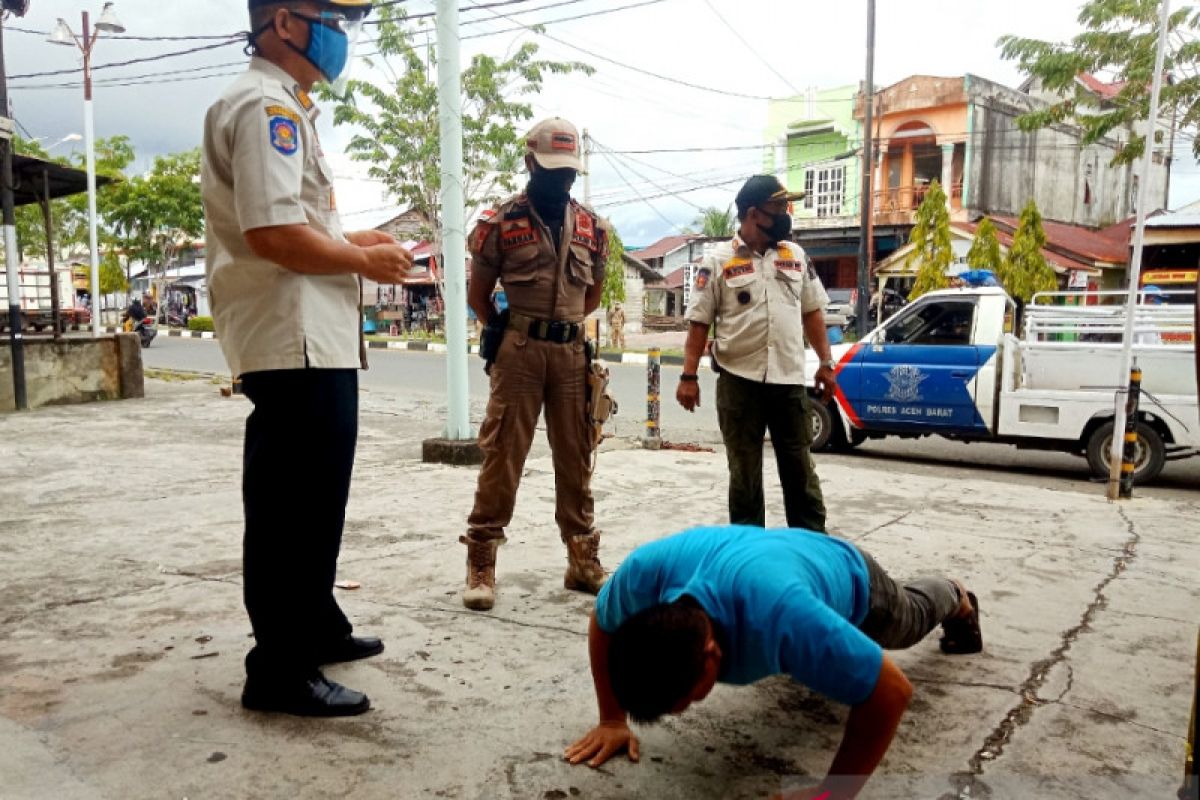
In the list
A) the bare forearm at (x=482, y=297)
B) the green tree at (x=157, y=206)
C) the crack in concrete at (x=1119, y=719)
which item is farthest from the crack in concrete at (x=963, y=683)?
the green tree at (x=157, y=206)

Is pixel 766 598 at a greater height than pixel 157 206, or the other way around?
pixel 157 206

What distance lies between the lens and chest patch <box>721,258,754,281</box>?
3816mm

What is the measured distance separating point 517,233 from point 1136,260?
383 cm

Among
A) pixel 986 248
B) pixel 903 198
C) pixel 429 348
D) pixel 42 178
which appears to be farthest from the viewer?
pixel 903 198

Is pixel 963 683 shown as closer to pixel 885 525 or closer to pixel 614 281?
pixel 885 525

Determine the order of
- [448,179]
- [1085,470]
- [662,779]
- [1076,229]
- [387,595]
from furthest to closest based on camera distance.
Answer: [1076,229]
[1085,470]
[448,179]
[387,595]
[662,779]

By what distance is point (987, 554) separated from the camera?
4133 millimetres

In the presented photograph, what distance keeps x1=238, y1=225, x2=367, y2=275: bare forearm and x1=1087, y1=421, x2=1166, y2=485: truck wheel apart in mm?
6517

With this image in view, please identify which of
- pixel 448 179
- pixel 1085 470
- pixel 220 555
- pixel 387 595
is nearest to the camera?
pixel 387 595

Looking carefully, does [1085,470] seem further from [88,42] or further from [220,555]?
[88,42]

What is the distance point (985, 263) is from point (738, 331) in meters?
16.1

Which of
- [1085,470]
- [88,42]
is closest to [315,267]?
[1085,470]

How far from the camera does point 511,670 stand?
2668mm

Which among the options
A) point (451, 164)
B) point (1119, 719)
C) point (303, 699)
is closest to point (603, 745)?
point (303, 699)
